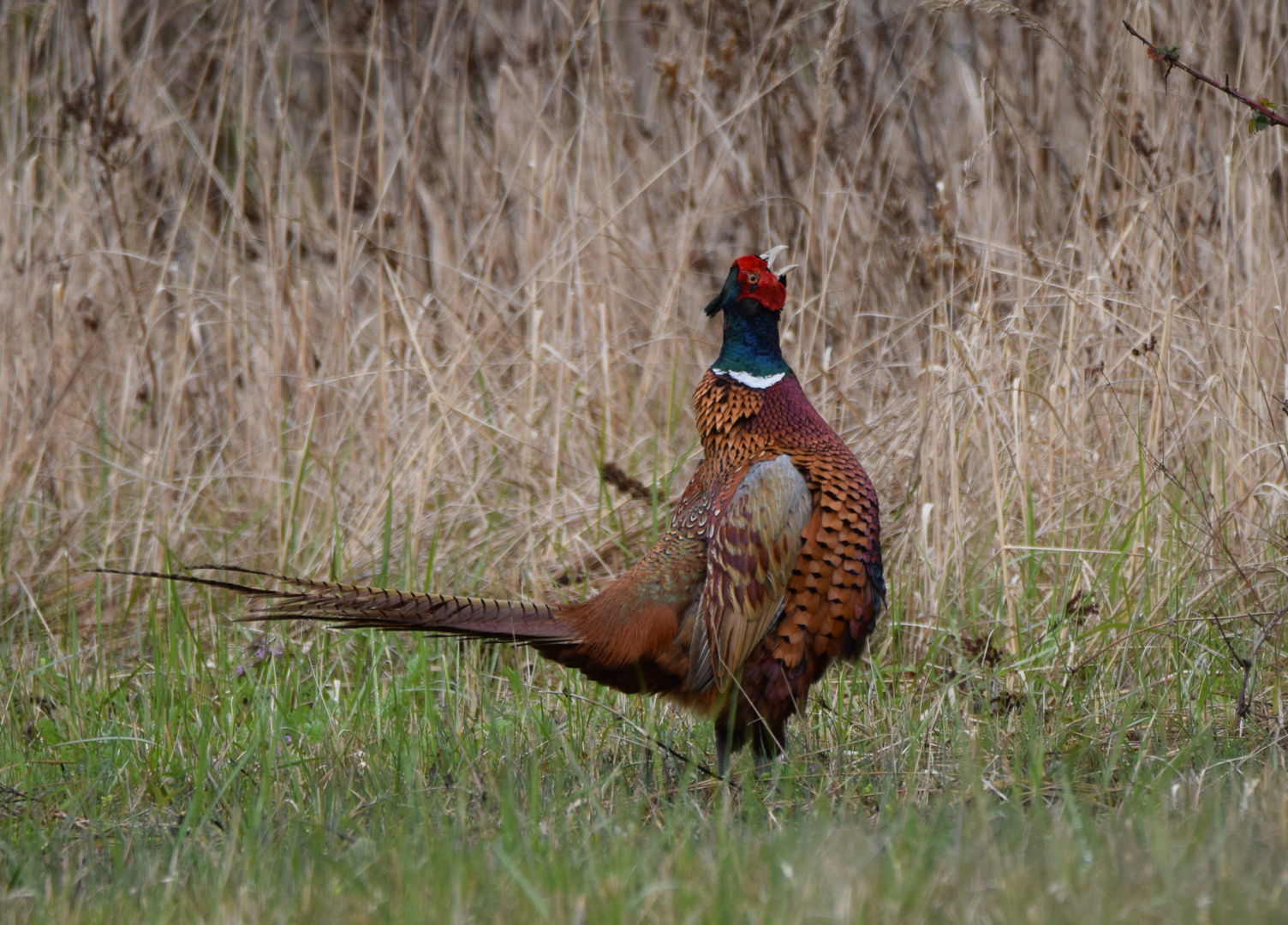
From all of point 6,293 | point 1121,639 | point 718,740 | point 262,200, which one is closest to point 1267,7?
point 1121,639

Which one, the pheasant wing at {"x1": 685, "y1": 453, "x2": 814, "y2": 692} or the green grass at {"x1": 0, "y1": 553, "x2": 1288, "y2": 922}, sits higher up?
the pheasant wing at {"x1": 685, "y1": 453, "x2": 814, "y2": 692}

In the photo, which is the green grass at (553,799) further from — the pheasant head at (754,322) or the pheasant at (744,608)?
the pheasant head at (754,322)

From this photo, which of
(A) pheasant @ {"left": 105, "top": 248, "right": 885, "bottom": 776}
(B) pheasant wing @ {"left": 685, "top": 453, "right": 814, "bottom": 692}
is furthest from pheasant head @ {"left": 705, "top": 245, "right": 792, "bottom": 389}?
(B) pheasant wing @ {"left": 685, "top": 453, "right": 814, "bottom": 692}

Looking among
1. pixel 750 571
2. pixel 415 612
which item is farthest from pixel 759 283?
pixel 415 612

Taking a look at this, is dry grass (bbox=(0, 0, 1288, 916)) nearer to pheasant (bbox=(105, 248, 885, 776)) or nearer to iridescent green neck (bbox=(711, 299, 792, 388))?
pheasant (bbox=(105, 248, 885, 776))

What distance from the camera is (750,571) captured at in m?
2.96

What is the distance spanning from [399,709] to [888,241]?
7.93 feet

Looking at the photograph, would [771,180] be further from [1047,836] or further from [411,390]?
[1047,836]

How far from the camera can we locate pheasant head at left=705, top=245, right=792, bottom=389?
3.18 meters

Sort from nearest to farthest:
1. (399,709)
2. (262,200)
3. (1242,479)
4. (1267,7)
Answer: (399,709)
(1242,479)
(1267,7)
(262,200)

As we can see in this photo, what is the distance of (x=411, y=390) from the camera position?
192 inches

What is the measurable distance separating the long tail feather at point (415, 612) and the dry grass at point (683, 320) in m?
0.70

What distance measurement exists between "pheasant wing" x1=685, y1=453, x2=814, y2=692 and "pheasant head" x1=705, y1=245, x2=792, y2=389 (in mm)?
298

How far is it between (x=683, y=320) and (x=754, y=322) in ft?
6.19
